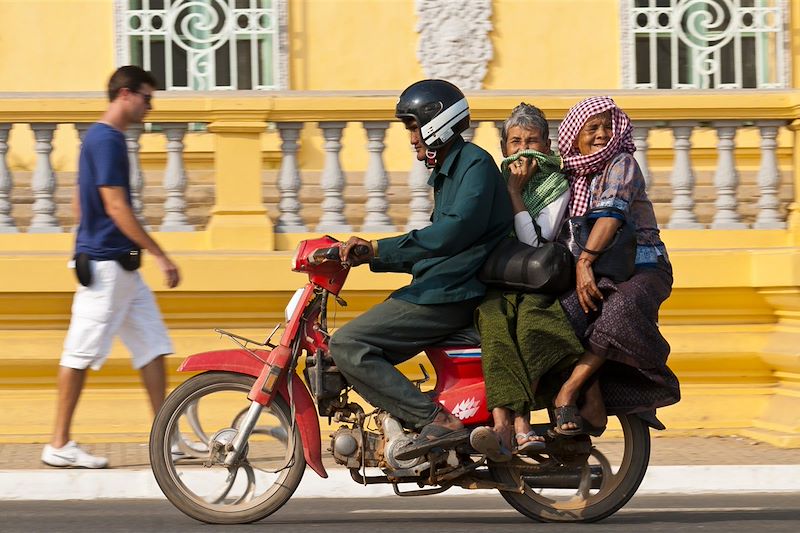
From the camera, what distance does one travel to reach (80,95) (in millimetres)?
8664

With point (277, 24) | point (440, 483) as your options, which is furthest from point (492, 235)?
point (277, 24)

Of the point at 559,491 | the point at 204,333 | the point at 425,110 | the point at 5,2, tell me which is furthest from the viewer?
the point at 5,2

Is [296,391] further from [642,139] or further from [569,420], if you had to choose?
[642,139]

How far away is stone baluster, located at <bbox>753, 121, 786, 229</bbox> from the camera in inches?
347

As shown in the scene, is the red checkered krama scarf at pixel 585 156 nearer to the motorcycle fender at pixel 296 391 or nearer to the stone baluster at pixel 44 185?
the motorcycle fender at pixel 296 391

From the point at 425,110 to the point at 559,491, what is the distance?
1.61 m

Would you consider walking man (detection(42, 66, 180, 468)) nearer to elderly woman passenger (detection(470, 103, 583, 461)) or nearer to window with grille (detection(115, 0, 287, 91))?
elderly woman passenger (detection(470, 103, 583, 461))

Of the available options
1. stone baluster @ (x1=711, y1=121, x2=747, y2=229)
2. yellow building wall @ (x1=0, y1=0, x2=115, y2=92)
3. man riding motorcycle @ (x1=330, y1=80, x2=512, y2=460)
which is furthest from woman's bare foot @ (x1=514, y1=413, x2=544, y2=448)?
yellow building wall @ (x1=0, y1=0, x2=115, y2=92)

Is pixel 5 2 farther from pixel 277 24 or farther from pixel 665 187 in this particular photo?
pixel 665 187

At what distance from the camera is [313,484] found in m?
7.21

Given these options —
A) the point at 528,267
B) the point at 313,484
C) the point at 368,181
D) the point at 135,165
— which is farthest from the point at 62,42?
the point at 528,267

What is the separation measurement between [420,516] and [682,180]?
3188 millimetres

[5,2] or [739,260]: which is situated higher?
[5,2]

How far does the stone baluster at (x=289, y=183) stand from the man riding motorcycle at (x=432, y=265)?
9.12 feet
